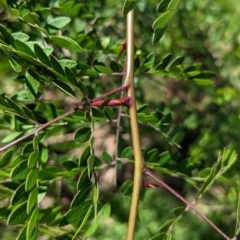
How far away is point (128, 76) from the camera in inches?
32.6

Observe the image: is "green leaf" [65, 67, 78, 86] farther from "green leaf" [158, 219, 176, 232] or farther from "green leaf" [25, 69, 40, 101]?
"green leaf" [158, 219, 176, 232]

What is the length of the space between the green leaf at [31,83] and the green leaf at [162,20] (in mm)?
198

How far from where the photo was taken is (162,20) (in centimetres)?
70

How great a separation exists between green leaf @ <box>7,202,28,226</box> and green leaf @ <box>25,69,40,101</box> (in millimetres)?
171

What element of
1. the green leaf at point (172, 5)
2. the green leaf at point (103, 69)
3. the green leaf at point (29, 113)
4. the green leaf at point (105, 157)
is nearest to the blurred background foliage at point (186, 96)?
the green leaf at point (105, 157)

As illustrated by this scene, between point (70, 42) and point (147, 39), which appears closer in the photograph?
point (70, 42)

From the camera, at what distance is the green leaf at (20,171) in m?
0.75

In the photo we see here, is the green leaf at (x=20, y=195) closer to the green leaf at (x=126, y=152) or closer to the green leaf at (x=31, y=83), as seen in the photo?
the green leaf at (x=31, y=83)

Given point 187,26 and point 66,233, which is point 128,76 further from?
point 187,26

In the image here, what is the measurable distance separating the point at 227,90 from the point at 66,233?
0.93 metres

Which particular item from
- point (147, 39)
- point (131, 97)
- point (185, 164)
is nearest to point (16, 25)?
point (131, 97)

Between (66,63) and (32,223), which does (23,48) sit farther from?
(32,223)

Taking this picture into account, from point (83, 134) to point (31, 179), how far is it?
110 millimetres

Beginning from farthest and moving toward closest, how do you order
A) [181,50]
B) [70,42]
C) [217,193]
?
[217,193], [181,50], [70,42]
